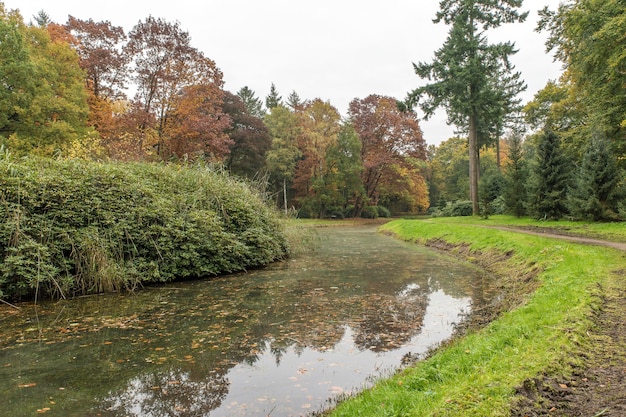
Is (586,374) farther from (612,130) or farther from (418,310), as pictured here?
(612,130)

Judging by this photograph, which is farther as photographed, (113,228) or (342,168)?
(342,168)

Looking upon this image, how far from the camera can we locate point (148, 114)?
21766 millimetres

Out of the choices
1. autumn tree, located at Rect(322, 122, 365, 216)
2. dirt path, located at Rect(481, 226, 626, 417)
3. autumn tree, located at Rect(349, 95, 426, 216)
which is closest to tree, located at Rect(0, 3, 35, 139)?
Result: dirt path, located at Rect(481, 226, 626, 417)

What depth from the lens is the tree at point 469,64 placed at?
2447 centimetres

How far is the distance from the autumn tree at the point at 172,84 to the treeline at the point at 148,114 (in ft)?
0.18

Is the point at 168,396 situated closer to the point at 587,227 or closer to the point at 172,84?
the point at 587,227

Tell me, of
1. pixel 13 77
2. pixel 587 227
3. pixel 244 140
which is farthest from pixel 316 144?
pixel 587 227

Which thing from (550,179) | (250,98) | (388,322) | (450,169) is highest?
(250,98)

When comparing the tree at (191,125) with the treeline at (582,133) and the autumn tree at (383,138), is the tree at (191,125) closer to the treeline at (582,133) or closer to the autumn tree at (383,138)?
the treeline at (582,133)

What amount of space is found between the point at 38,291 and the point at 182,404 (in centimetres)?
621

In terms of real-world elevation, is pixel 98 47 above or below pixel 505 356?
above

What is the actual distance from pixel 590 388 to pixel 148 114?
74.1ft

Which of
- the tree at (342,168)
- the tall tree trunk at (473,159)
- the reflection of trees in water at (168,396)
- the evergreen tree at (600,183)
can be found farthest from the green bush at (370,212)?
the reflection of trees in water at (168,396)

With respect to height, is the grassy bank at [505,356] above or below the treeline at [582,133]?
below
